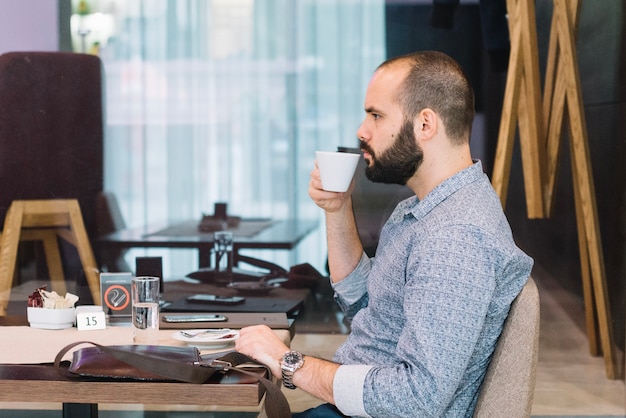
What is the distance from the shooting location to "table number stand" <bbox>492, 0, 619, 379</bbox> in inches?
126

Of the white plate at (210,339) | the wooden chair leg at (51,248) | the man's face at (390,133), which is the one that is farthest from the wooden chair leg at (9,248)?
the man's face at (390,133)

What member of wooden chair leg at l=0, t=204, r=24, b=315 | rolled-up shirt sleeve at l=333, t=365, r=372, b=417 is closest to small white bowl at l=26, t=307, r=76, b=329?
rolled-up shirt sleeve at l=333, t=365, r=372, b=417

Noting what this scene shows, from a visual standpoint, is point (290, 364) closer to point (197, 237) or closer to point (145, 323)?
point (145, 323)

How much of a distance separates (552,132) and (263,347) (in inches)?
79.0

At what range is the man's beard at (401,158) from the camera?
5.92 ft

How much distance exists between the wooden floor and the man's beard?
4.46 feet

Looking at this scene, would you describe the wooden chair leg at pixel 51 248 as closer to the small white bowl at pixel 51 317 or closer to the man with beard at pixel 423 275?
the small white bowl at pixel 51 317

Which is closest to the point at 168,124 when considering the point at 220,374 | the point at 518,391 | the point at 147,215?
the point at 147,215

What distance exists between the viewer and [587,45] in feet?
11.6

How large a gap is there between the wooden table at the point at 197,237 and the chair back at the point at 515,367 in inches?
83.5

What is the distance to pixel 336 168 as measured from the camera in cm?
187

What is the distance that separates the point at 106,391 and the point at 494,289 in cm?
68

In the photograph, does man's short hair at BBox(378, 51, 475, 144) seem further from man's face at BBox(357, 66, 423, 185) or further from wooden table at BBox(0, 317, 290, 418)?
wooden table at BBox(0, 317, 290, 418)

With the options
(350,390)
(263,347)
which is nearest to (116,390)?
(263,347)
